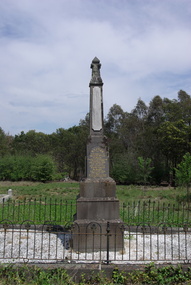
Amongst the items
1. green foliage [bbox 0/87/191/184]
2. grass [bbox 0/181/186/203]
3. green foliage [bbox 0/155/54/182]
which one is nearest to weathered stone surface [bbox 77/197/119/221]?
grass [bbox 0/181/186/203]

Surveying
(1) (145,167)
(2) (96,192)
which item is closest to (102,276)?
(2) (96,192)

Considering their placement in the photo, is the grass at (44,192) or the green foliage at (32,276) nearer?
the green foliage at (32,276)

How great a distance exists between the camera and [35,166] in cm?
3744

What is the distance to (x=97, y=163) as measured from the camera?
7.79 meters

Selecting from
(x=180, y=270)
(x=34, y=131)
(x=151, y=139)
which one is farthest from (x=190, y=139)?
(x=34, y=131)

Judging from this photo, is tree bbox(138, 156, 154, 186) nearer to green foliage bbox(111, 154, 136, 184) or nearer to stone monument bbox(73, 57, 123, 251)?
green foliage bbox(111, 154, 136, 184)

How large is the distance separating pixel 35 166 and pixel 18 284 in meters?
33.8

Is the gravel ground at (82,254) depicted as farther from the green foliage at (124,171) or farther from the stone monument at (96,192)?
the green foliage at (124,171)

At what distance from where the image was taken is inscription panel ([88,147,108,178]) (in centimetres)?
773

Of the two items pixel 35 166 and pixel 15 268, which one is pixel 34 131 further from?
pixel 15 268

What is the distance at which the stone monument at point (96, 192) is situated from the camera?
7.25 m

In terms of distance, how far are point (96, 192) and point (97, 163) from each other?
2.73 feet

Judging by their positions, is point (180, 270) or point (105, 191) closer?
point (180, 270)

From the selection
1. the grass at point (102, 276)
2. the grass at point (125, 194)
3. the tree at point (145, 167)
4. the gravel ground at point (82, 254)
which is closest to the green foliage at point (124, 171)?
the tree at point (145, 167)
